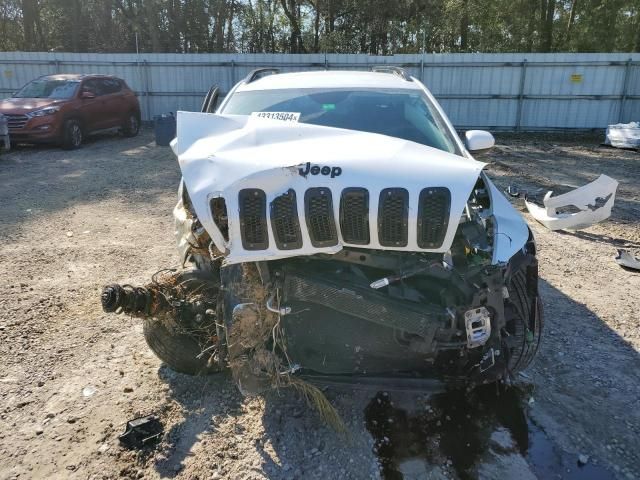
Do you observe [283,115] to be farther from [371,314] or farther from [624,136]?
[624,136]

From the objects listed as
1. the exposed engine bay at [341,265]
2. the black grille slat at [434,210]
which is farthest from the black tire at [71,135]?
the black grille slat at [434,210]

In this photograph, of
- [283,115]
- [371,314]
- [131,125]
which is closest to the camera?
[371,314]

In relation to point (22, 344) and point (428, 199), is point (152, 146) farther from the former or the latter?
point (428, 199)

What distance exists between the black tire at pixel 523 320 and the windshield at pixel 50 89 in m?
12.3

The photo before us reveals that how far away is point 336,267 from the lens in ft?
8.84

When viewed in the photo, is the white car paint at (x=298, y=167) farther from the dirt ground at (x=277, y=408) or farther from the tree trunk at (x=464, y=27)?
the tree trunk at (x=464, y=27)

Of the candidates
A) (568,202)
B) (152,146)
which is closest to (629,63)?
(568,202)

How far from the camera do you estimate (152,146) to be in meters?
13.5

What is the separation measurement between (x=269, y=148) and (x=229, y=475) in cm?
168

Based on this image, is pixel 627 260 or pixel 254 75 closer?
pixel 254 75

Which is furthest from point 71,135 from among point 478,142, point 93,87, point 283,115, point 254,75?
point 478,142

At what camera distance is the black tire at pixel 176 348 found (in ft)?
10.9

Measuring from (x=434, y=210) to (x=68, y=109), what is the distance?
474 inches

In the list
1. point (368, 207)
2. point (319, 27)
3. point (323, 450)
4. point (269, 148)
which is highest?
point (319, 27)
